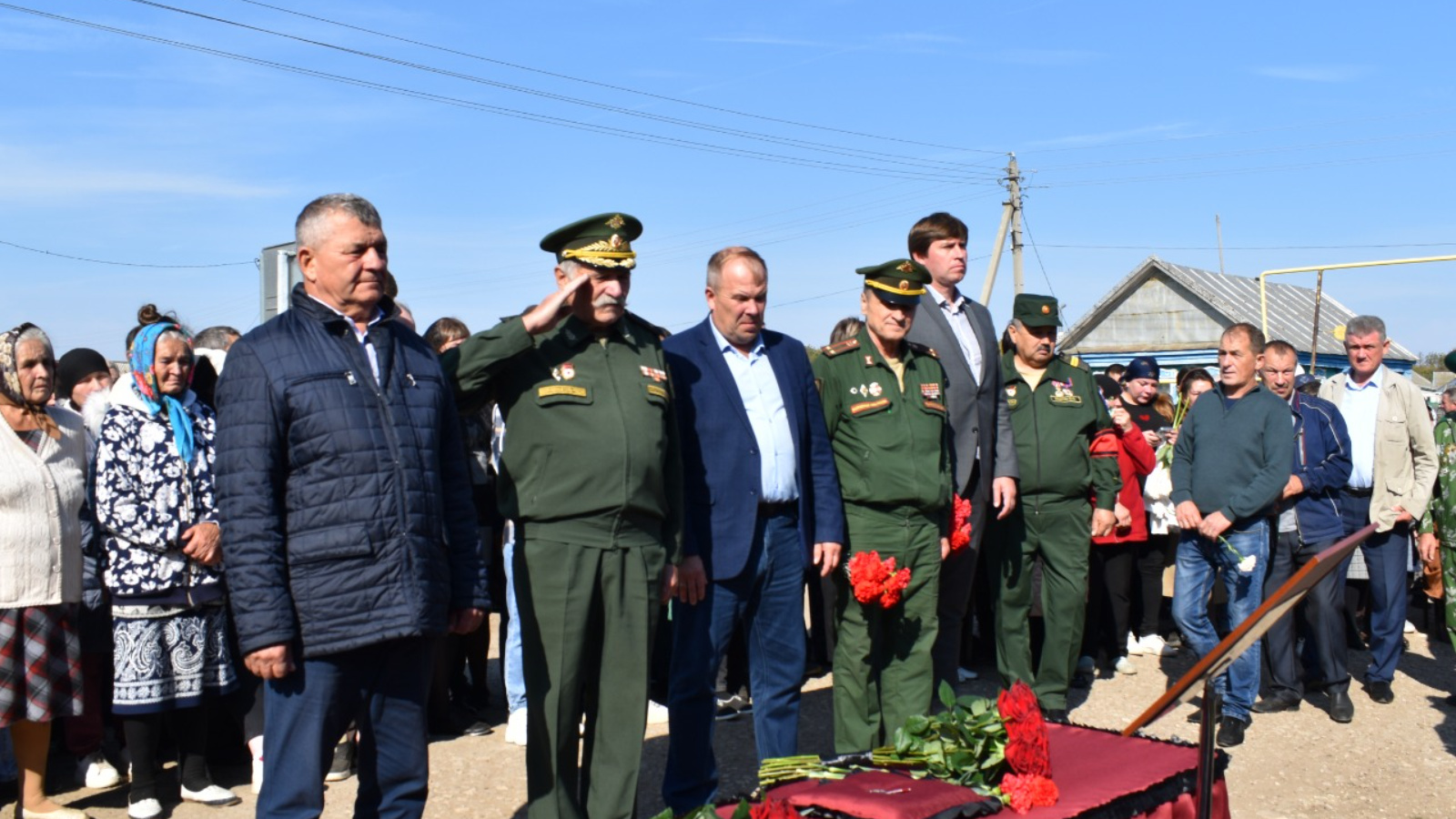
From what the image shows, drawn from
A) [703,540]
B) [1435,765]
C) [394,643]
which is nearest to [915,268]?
→ [703,540]

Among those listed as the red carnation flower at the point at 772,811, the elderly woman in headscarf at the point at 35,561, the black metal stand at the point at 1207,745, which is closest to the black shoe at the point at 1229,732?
the red carnation flower at the point at 772,811

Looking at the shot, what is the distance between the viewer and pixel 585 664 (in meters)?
4.76

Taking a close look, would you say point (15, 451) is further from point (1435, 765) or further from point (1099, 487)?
point (1435, 765)

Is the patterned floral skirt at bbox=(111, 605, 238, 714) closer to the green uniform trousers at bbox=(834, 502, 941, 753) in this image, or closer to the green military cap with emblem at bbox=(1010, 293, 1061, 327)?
the green uniform trousers at bbox=(834, 502, 941, 753)

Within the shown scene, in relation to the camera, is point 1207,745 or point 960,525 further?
point 960,525

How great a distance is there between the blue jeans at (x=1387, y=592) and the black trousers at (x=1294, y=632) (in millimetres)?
375

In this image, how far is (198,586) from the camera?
18.7 ft

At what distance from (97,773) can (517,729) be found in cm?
200

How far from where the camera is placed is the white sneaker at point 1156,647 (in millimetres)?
9466

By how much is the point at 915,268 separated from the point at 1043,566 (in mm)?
2198

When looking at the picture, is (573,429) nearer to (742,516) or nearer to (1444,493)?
(742,516)

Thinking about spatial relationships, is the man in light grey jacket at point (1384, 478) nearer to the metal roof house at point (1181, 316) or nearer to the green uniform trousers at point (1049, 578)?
the green uniform trousers at point (1049, 578)

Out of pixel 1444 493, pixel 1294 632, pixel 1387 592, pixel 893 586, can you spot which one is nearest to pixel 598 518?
pixel 893 586

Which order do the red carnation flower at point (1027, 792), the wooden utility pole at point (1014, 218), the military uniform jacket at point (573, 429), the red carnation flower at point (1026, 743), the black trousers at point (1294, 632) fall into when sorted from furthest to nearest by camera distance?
1. the wooden utility pole at point (1014, 218)
2. the black trousers at point (1294, 632)
3. the military uniform jacket at point (573, 429)
4. the red carnation flower at point (1026, 743)
5. the red carnation flower at point (1027, 792)
